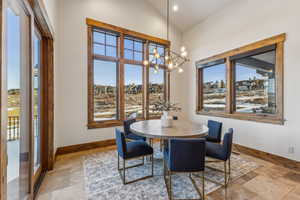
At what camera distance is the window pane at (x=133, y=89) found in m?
4.29

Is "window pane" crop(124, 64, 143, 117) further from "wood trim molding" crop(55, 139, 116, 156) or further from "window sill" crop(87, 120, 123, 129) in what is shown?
"wood trim molding" crop(55, 139, 116, 156)

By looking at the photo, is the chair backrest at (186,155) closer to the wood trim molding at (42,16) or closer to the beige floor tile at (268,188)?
the beige floor tile at (268,188)

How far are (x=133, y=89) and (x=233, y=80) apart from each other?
9.35ft

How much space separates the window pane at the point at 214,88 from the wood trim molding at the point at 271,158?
117 cm

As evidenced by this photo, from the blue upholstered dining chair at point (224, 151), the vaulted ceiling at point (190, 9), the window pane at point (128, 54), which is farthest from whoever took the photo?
the window pane at point (128, 54)

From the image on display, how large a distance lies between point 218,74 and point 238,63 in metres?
0.63

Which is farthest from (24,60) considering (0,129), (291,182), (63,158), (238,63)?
(238,63)

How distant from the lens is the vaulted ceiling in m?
3.97

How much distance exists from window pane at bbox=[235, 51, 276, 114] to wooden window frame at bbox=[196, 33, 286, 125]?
13 centimetres

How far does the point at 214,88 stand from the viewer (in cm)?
439

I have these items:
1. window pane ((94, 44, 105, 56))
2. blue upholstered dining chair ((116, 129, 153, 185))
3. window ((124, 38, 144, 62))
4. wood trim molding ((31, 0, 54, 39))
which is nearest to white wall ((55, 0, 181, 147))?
window pane ((94, 44, 105, 56))

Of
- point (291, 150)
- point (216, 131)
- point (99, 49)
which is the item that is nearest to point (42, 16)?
point (99, 49)

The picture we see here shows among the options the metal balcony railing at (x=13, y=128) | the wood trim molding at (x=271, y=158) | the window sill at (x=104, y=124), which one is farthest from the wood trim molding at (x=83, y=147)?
the wood trim molding at (x=271, y=158)

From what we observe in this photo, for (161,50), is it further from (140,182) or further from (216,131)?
(140,182)
